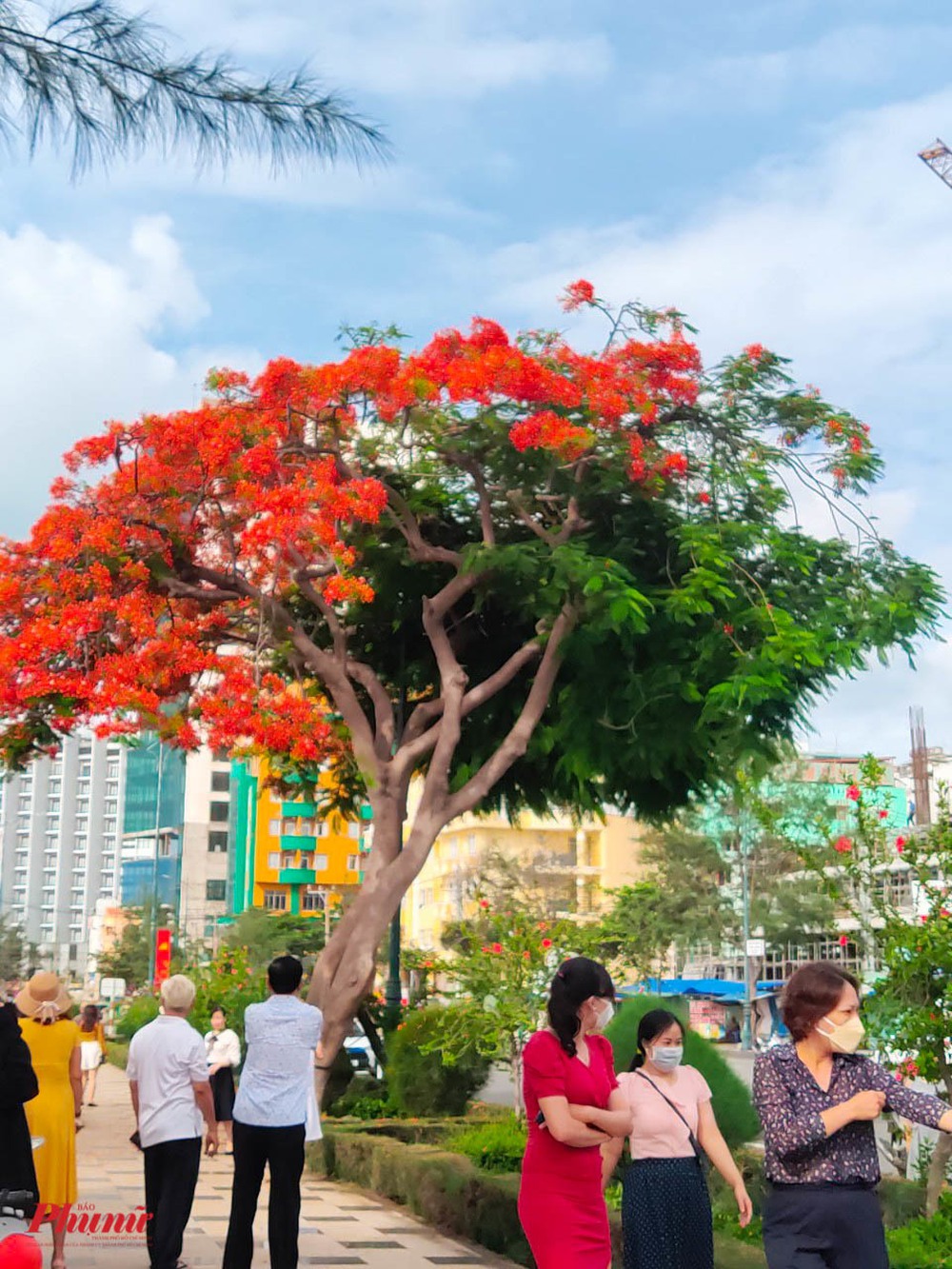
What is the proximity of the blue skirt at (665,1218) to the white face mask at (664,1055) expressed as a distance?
32cm

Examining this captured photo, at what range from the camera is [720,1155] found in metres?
5.84

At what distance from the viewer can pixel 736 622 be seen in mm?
15250

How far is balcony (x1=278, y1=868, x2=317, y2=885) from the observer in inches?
3474

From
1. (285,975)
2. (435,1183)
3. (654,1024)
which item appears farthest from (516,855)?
(654,1024)

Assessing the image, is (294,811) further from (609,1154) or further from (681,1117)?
(609,1154)

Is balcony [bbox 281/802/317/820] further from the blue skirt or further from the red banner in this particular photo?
the blue skirt

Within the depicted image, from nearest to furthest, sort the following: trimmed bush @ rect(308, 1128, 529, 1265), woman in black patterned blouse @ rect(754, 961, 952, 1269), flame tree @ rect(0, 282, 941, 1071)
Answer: woman in black patterned blouse @ rect(754, 961, 952, 1269) → trimmed bush @ rect(308, 1128, 529, 1265) → flame tree @ rect(0, 282, 941, 1071)

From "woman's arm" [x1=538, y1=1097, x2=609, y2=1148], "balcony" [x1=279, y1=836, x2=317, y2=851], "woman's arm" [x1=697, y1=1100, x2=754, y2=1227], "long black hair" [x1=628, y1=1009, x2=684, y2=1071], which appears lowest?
"woman's arm" [x1=697, y1=1100, x2=754, y2=1227]

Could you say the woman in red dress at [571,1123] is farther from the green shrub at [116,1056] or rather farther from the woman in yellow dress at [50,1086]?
the green shrub at [116,1056]

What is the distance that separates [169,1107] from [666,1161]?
3.30 metres

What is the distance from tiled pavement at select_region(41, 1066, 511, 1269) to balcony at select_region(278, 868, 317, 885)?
72.3 metres

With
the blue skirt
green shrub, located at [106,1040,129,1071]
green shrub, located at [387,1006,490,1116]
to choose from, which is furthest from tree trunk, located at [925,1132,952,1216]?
green shrub, located at [106,1040,129,1071]

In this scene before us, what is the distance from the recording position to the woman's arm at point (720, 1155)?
5.63 meters

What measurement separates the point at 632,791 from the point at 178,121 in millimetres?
13954
